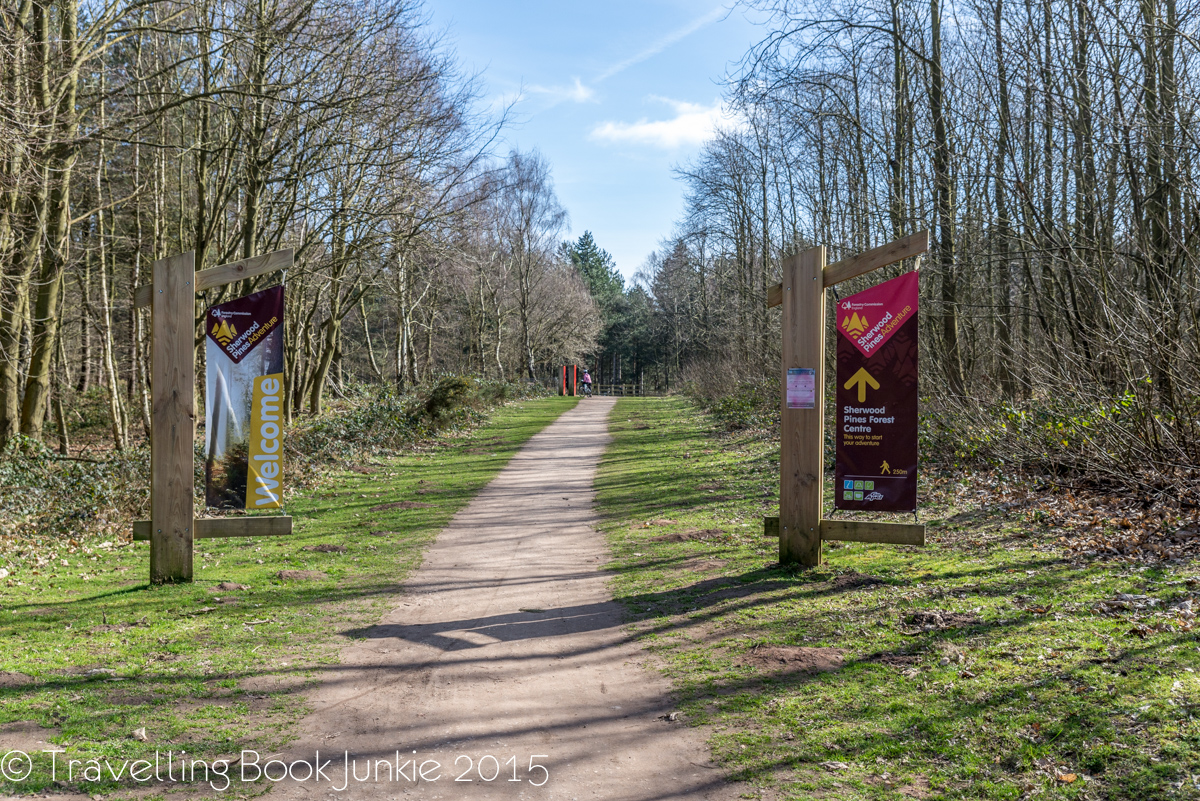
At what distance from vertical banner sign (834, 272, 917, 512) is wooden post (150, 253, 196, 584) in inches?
242

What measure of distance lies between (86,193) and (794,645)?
20899 mm

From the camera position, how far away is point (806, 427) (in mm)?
7465

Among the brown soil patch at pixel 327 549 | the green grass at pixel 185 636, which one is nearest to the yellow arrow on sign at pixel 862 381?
the green grass at pixel 185 636

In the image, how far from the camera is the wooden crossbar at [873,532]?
7.14 m

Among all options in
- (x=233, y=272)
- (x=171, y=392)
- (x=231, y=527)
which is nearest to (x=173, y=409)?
(x=171, y=392)

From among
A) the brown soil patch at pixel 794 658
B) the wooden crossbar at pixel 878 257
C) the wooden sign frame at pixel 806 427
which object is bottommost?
the brown soil patch at pixel 794 658

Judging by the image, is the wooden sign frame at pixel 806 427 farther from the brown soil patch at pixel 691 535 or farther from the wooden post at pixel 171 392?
the wooden post at pixel 171 392

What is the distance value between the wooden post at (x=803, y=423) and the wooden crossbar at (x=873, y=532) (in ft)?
0.44

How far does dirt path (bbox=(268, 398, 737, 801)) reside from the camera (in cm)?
387

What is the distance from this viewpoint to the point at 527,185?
4431 centimetres

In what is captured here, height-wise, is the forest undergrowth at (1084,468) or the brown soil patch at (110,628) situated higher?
the forest undergrowth at (1084,468)

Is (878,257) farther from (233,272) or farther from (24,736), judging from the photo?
(24,736)

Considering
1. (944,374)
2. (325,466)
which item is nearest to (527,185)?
(325,466)

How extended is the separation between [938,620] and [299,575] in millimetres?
6153
